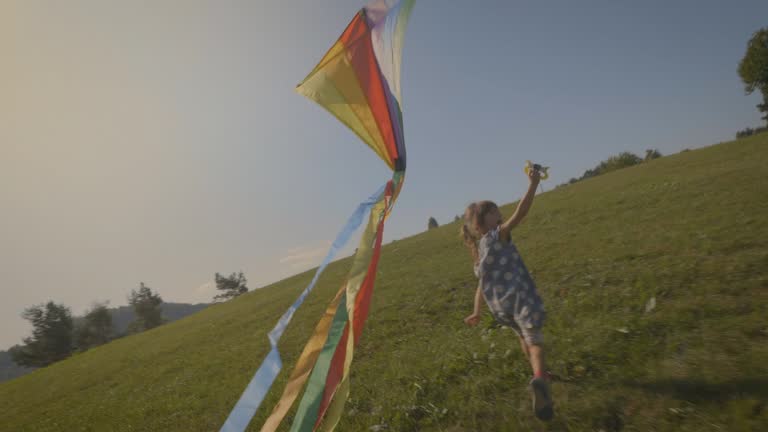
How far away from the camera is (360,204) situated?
437cm

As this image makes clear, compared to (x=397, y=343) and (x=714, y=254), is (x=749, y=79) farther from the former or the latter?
(x=397, y=343)

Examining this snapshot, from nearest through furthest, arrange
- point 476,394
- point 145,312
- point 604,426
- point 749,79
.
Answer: point 604,426
point 476,394
point 749,79
point 145,312

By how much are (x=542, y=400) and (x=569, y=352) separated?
5.74 ft

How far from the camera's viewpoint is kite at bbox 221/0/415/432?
376 centimetres

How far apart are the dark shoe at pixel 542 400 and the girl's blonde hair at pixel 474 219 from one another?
1529 mm

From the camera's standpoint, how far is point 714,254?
25.1ft

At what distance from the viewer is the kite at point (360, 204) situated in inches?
148

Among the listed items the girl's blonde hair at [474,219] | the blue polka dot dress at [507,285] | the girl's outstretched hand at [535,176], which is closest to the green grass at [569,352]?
the blue polka dot dress at [507,285]

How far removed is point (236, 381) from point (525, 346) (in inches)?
278

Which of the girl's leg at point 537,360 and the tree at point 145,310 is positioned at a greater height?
the tree at point 145,310

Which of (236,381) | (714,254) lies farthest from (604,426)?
(236,381)

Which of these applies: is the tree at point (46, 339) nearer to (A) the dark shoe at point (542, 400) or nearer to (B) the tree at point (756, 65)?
(A) the dark shoe at point (542, 400)

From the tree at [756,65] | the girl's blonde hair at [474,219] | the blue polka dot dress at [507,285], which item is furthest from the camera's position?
the tree at [756,65]

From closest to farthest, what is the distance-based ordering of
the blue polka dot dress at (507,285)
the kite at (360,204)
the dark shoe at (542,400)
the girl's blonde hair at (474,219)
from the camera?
the dark shoe at (542,400), the kite at (360,204), the blue polka dot dress at (507,285), the girl's blonde hair at (474,219)
